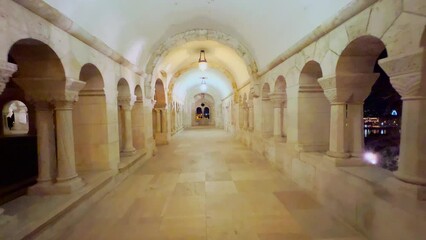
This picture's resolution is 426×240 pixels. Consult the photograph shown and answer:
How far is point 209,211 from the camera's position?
10.2 ft

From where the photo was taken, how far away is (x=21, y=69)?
9.88 feet

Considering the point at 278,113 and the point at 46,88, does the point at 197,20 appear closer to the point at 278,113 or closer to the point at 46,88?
the point at 278,113

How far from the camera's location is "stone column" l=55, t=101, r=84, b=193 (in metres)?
3.18

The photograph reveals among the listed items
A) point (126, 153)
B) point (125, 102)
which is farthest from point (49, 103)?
point (126, 153)

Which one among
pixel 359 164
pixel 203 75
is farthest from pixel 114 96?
pixel 203 75

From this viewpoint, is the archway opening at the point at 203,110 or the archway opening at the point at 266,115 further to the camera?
the archway opening at the point at 203,110

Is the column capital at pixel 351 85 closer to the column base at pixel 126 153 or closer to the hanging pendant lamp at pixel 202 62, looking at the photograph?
the column base at pixel 126 153

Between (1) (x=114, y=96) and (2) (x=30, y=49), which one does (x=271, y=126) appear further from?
(2) (x=30, y=49)

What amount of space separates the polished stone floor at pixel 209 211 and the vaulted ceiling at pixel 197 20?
2473mm

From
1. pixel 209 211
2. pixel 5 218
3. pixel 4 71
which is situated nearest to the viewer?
pixel 4 71

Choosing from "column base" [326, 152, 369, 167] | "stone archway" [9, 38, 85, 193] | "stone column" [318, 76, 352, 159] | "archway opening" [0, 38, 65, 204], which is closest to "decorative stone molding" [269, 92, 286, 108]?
"stone column" [318, 76, 352, 159]

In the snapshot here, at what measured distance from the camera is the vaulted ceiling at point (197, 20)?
10.9 feet

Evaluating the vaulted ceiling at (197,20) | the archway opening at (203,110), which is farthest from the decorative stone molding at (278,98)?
the archway opening at (203,110)

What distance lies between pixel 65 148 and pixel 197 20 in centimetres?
410
